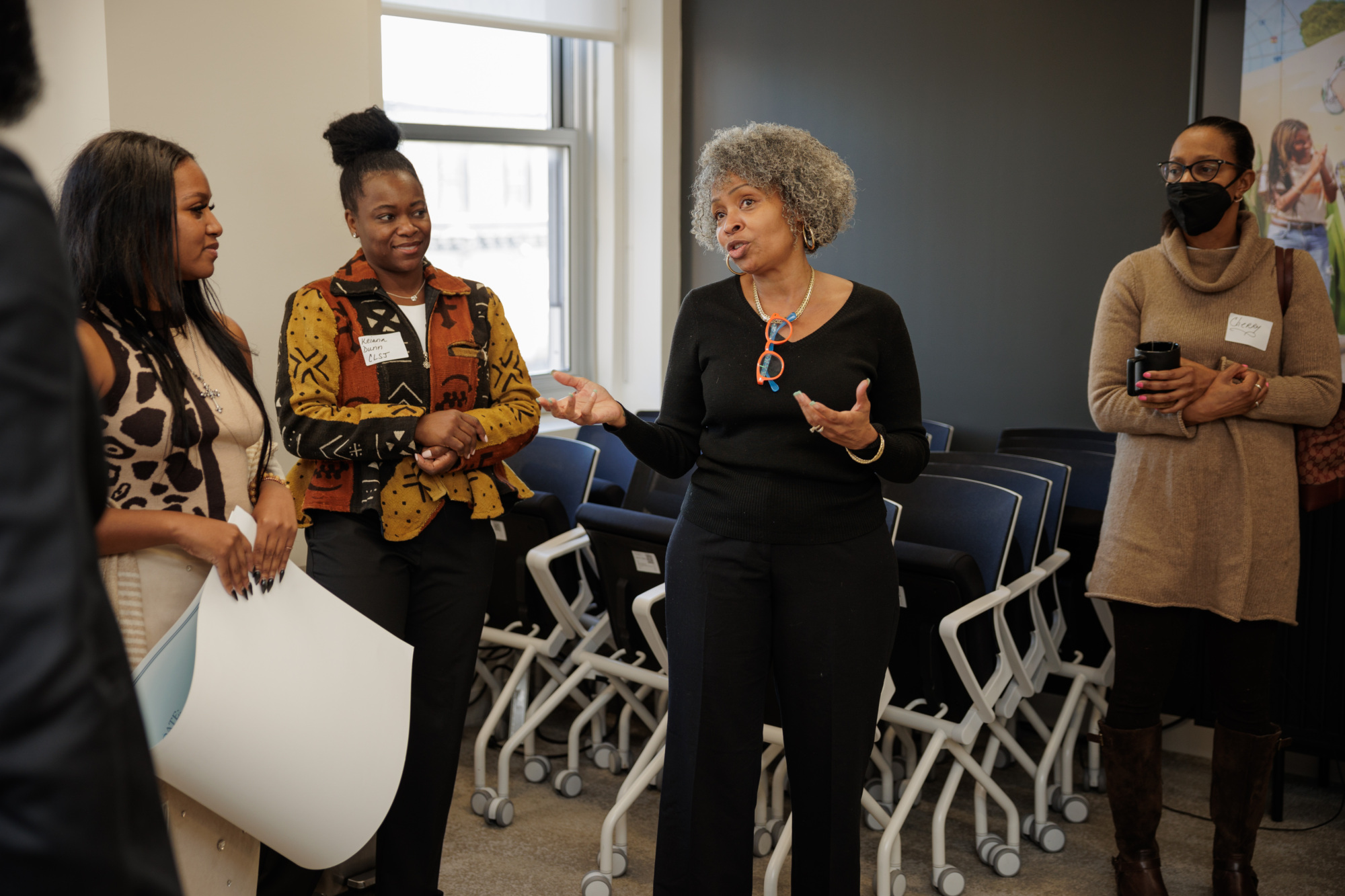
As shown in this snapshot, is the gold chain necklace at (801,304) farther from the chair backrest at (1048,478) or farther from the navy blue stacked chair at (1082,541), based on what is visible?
the navy blue stacked chair at (1082,541)

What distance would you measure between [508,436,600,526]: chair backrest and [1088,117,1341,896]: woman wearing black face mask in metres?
1.59

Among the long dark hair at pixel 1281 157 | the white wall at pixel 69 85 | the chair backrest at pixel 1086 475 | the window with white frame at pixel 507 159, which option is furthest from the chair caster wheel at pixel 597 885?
the long dark hair at pixel 1281 157

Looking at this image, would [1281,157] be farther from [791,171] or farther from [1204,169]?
[791,171]

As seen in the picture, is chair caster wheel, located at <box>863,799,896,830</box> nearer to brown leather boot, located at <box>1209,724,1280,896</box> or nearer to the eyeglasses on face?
brown leather boot, located at <box>1209,724,1280,896</box>

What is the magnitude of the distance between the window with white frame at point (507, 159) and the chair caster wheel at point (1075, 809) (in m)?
2.89

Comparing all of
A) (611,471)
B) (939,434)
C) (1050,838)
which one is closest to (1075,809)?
(1050,838)

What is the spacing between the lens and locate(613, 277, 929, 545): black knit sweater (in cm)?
205

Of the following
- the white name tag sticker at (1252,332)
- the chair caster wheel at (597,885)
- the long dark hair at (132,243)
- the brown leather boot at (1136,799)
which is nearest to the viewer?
the long dark hair at (132,243)

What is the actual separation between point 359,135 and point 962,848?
7.88 feet

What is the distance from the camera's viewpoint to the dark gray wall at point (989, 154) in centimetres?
394

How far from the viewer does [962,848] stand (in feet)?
10.0

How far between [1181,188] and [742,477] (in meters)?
1.23

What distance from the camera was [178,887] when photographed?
21.2 inches

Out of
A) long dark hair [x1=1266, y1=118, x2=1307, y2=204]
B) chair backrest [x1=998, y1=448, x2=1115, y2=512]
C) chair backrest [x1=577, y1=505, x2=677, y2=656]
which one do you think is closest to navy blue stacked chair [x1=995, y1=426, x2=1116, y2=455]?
chair backrest [x1=998, y1=448, x2=1115, y2=512]
